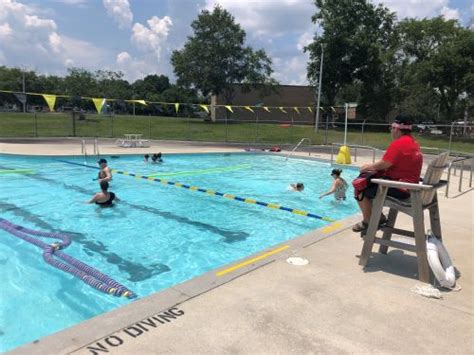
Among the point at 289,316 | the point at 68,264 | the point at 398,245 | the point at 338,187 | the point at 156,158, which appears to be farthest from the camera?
the point at 156,158

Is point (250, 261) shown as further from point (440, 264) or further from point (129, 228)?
point (129, 228)

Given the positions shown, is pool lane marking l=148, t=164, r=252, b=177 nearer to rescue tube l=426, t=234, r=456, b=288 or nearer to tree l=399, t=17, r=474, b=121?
rescue tube l=426, t=234, r=456, b=288

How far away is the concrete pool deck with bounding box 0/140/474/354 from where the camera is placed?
117 inches

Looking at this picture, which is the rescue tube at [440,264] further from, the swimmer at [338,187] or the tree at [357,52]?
the tree at [357,52]

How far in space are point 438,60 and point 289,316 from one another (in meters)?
39.0

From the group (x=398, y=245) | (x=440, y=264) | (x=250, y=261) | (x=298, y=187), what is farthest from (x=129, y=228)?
(x=440, y=264)

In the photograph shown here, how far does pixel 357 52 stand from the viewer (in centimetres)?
4625

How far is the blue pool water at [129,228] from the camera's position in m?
5.07

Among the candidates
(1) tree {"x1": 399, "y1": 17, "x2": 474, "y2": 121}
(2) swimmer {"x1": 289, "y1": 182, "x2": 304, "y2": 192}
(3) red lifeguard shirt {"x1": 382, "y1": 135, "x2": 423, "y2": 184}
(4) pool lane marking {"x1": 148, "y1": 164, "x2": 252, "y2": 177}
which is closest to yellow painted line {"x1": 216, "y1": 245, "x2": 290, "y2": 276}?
(3) red lifeguard shirt {"x1": 382, "y1": 135, "x2": 423, "y2": 184}

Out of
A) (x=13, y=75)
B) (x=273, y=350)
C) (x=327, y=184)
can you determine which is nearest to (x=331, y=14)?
(x=327, y=184)

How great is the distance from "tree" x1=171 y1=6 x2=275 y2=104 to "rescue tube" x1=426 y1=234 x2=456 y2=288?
46281mm

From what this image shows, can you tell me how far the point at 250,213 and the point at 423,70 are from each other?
3381 cm

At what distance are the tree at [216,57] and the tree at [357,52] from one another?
305 inches

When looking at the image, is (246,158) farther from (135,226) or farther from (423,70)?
(423,70)
